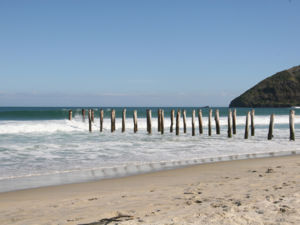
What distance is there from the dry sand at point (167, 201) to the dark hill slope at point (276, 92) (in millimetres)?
131296

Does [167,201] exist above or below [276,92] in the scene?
below

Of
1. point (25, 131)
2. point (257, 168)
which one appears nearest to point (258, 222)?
point (257, 168)

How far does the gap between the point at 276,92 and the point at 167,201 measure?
14032 cm

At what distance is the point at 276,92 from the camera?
137m

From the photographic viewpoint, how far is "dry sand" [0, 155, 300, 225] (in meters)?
4.41

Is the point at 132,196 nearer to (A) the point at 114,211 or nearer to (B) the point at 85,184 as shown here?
(A) the point at 114,211

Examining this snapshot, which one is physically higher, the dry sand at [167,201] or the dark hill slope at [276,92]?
the dark hill slope at [276,92]

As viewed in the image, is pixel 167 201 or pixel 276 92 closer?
pixel 167 201

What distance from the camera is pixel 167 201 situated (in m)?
5.45

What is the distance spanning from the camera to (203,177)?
8.02 metres

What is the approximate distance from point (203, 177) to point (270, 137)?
40.9 ft

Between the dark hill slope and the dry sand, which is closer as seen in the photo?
the dry sand

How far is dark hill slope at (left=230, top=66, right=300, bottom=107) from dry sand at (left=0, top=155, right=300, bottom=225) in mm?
131296

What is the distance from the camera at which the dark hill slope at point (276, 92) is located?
134 meters
